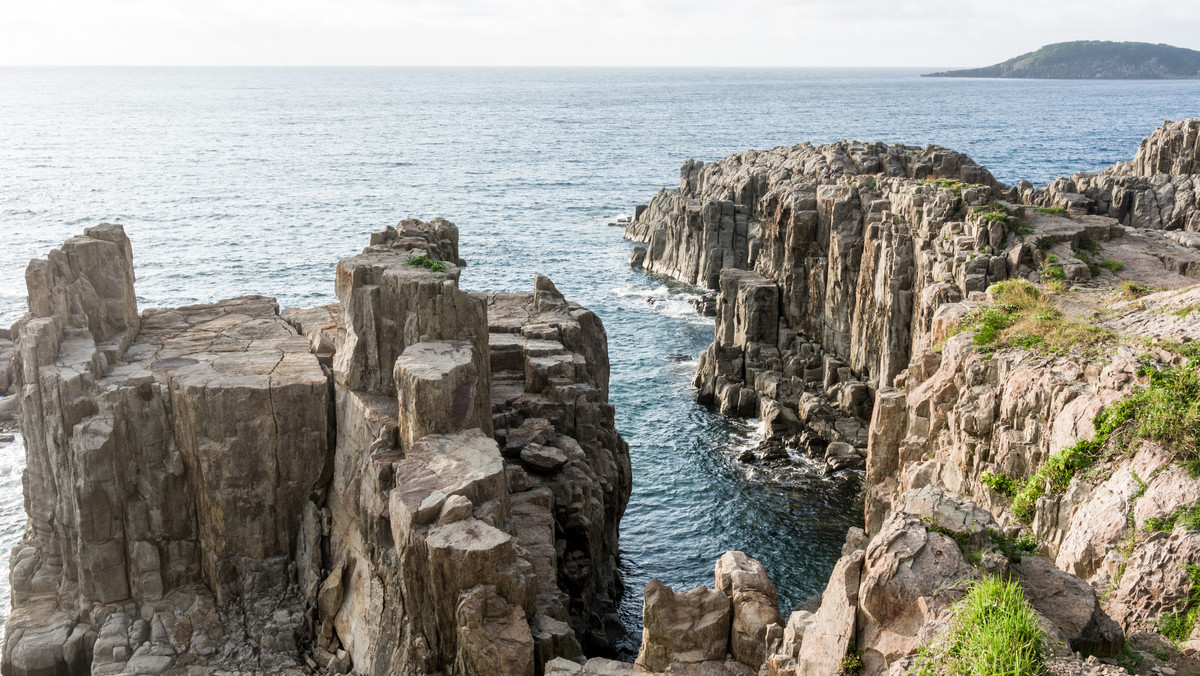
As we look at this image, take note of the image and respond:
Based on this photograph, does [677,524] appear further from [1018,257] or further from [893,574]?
[893,574]

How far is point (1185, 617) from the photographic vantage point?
18.8m

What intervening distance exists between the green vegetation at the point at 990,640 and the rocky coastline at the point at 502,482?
168 mm

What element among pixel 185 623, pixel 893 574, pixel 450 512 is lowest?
pixel 185 623

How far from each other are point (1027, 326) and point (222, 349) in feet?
96.2

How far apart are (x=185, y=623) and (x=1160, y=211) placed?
72.5m

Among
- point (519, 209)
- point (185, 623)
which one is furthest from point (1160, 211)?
point (519, 209)

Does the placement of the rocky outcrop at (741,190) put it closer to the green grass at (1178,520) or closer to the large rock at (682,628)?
the green grass at (1178,520)

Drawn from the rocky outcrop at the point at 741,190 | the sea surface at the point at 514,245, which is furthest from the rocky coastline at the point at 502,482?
the rocky outcrop at the point at 741,190

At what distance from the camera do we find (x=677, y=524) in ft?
154

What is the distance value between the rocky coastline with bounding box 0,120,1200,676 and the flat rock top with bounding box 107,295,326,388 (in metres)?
0.17

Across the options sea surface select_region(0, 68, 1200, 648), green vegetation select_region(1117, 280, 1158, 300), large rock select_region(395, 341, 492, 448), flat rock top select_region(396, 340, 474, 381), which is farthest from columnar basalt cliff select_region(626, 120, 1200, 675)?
flat rock top select_region(396, 340, 474, 381)

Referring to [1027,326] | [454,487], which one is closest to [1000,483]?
[1027,326]

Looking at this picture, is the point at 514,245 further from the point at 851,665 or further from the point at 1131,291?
the point at 851,665

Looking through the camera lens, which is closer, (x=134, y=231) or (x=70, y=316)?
(x=70, y=316)
